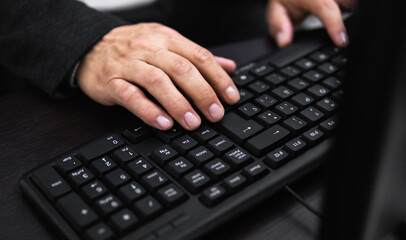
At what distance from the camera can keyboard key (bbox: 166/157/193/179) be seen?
15.3 inches

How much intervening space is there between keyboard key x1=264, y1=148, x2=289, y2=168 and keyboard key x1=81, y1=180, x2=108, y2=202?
0.14 m

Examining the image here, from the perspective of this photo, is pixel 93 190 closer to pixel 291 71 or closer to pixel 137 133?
pixel 137 133

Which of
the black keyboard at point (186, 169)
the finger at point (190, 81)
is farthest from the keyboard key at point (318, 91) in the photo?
the finger at point (190, 81)

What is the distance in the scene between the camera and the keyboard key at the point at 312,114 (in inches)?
18.0

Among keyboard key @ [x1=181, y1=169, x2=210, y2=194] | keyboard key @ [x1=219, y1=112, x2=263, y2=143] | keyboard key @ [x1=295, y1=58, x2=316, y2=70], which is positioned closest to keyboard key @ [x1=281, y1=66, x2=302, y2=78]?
keyboard key @ [x1=295, y1=58, x2=316, y2=70]

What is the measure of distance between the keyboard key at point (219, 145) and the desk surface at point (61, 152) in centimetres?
6

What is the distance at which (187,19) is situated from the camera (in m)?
1.01

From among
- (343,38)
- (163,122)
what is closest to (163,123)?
(163,122)

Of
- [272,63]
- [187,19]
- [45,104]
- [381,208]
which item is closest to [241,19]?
[187,19]

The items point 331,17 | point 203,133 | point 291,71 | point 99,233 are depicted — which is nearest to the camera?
point 99,233

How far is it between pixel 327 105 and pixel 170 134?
17 cm

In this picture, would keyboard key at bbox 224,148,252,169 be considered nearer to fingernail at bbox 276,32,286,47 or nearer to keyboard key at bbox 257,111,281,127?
keyboard key at bbox 257,111,281,127

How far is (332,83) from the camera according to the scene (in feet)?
1.70

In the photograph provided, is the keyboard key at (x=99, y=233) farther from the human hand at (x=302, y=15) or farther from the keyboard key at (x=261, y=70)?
the human hand at (x=302, y=15)
